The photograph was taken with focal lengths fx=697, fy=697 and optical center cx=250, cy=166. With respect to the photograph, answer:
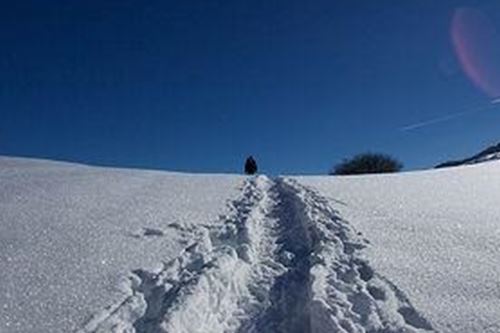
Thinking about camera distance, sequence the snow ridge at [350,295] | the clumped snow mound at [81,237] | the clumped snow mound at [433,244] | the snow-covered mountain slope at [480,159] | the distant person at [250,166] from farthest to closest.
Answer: the snow-covered mountain slope at [480,159] → the distant person at [250,166] → the clumped snow mound at [81,237] → the clumped snow mound at [433,244] → the snow ridge at [350,295]

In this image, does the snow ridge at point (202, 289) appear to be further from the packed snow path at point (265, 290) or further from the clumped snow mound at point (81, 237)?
the clumped snow mound at point (81, 237)

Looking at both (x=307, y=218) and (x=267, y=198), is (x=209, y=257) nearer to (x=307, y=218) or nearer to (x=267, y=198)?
(x=307, y=218)

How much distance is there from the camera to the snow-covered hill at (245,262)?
16.7 ft

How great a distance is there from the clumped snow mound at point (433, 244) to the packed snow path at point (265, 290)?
15cm

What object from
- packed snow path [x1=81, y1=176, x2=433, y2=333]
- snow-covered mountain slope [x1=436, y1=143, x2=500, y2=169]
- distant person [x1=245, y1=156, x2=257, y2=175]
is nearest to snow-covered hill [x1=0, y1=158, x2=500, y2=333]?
packed snow path [x1=81, y1=176, x2=433, y2=333]

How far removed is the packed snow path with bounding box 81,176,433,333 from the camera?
5016 millimetres

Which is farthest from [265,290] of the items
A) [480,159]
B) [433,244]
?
[480,159]

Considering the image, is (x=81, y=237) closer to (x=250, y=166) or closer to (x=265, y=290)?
(x=265, y=290)

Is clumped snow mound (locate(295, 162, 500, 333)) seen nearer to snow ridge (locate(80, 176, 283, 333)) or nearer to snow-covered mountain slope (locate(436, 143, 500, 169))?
snow ridge (locate(80, 176, 283, 333))

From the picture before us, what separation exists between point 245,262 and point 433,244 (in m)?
2.12

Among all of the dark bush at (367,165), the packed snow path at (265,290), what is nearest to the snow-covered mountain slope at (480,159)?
the dark bush at (367,165)

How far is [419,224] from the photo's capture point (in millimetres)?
8758

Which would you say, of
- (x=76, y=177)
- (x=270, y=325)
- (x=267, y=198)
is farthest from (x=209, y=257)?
(x=76, y=177)

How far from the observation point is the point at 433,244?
24.5 feet
